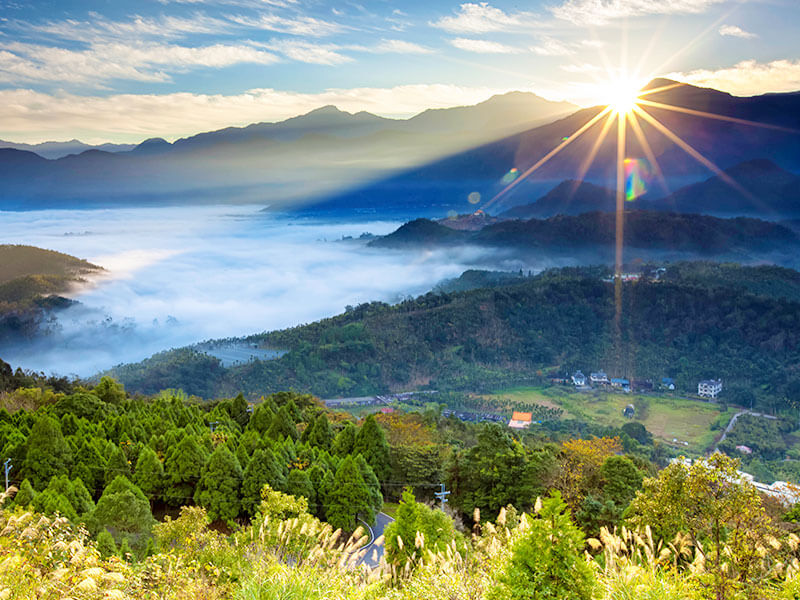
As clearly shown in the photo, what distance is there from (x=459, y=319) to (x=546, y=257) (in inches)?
2877

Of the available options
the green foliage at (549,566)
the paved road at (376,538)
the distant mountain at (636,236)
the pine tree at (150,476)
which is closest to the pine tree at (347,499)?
the paved road at (376,538)

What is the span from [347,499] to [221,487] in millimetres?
4081

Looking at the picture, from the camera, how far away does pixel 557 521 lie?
24.3ft

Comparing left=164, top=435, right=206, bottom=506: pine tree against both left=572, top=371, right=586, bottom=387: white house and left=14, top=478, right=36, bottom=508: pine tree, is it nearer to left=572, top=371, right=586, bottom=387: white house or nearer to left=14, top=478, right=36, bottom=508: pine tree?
left=14, top=478, right=36, bottom=508: pine tree

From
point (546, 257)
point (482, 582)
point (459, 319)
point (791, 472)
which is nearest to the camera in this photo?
point (482, 582)

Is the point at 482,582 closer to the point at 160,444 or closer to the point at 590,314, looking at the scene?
the point at 160,444

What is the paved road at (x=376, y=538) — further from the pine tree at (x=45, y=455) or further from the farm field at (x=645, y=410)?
the farm field at (x=645, y=410)

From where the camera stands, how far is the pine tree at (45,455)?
22719mm

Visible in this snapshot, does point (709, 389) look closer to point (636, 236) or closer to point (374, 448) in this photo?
point (374, 448)

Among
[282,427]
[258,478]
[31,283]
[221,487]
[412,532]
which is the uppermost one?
[412,532]

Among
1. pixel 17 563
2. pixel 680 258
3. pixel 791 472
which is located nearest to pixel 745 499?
pixel 17 563

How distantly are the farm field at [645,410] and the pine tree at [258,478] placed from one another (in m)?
49.6

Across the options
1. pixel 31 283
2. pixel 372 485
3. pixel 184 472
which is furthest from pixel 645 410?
pixel 31 283

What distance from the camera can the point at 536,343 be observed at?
106625 millimetres
